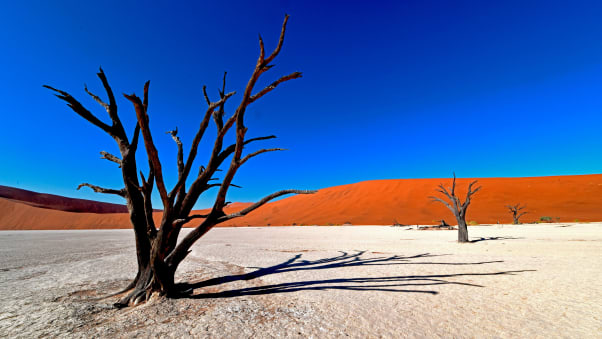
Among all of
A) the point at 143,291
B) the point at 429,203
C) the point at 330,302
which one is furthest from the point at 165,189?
the point at 429,203

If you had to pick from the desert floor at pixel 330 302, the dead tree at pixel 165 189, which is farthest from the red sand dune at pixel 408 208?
the dead tree at pixel 165 189

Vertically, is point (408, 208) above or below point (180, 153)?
below

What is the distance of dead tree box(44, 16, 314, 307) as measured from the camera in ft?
10.5

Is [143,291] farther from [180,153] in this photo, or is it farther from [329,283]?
[329,283]

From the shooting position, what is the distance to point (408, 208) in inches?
1331

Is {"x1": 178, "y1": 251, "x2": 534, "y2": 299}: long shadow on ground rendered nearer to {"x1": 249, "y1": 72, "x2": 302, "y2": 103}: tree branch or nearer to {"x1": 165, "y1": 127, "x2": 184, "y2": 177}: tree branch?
{"x1": 165, "y1": 127, "x2": 184, "y2": 177}: tree branch

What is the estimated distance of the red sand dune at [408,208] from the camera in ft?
90.5

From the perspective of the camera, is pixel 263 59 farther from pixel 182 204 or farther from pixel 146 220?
pixel 146 220

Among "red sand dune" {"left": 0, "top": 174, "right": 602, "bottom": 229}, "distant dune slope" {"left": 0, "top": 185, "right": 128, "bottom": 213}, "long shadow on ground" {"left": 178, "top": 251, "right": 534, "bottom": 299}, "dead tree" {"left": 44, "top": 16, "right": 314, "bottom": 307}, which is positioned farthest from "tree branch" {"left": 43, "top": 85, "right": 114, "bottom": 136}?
"distant dune slope" {"left": 0, "top": 185, "right": 128, "bottom": 213}

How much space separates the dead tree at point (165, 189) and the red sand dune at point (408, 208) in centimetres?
2769

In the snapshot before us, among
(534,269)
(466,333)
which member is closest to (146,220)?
(466,333)

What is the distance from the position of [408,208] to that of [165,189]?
3510cm

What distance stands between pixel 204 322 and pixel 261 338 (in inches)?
30.4

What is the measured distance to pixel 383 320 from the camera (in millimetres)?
2662
